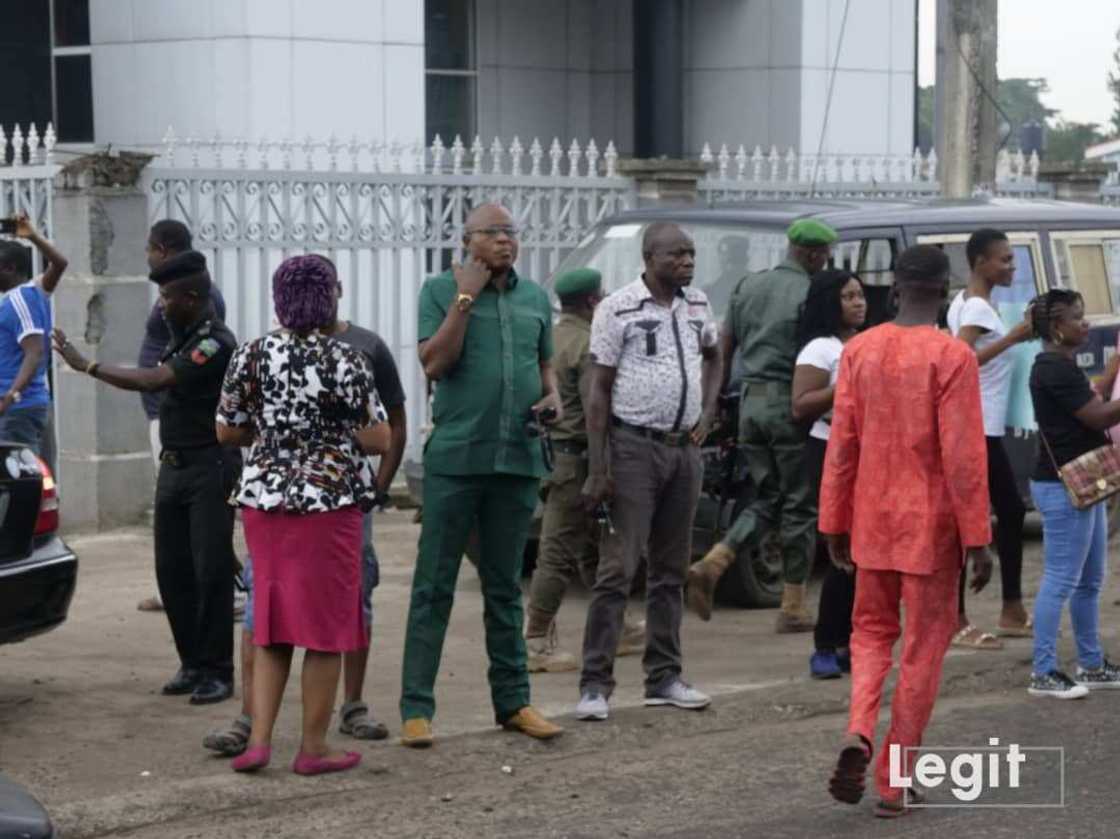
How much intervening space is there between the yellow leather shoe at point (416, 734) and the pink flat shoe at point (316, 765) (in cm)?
34

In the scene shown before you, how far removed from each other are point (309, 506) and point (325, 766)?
920 millimetres

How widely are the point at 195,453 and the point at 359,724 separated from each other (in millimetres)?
1231

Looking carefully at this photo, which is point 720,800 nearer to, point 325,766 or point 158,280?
point 325,766

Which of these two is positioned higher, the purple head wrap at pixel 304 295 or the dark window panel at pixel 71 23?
the dark window panel at pixel 71 23

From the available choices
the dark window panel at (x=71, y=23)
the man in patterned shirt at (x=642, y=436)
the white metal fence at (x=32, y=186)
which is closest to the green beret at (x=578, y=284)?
the man in patterned shirt at (x=642, y=436)

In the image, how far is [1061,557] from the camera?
8.16 metres

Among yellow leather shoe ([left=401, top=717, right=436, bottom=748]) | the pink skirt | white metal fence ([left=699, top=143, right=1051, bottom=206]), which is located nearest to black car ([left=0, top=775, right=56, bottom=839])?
the pink skirt

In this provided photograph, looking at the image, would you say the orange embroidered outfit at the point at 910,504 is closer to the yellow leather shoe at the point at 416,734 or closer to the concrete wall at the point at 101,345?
the yellow leather shoe at the point at 416,734

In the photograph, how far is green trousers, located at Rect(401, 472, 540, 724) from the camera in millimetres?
7391

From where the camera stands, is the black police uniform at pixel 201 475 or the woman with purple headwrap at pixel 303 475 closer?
the woman with purple headwrap at pixel 303 475

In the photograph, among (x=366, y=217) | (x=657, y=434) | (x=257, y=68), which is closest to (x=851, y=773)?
(x=657, y=434)

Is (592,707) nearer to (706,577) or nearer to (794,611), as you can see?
(706,577)

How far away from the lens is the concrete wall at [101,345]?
1192cm

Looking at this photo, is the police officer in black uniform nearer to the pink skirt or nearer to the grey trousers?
the pink skirt
